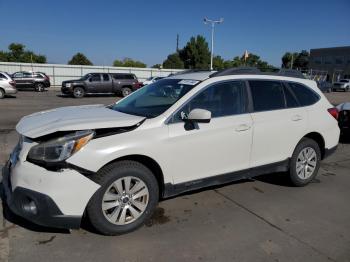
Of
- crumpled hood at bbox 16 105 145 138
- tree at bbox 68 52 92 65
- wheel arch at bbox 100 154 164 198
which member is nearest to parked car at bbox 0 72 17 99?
crumpled hood at bbox 16 105 145 138

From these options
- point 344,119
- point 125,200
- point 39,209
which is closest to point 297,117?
point 125,200

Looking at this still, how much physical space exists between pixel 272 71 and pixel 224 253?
2898 mm

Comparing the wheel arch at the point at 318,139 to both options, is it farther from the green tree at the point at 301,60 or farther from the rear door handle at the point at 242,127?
the green tree at the point at 301,60

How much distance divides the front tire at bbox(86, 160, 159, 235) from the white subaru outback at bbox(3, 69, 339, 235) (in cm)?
1

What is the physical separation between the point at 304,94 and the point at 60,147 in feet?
12.0

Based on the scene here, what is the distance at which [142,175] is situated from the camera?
3.64m

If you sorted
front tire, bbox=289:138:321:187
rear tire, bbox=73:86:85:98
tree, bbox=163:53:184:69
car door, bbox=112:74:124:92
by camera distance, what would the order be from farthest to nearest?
1. tree, bbox=163:53:184:69
2. car door, bbox=112:74:124:92
3. rear tire, bbox=73:86:85:98
4. front tire, bbox=289:138:321:187

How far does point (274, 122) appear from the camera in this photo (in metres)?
4.75

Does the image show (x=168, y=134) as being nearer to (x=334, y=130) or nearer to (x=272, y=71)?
(x=272, y=71)

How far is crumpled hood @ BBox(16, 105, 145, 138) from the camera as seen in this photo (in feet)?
11.3

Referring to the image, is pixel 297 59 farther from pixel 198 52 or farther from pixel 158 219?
pixel 158 219

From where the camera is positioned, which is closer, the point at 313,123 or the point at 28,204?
the point at 28,204

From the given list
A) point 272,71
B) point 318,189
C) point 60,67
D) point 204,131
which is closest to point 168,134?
point 204,131

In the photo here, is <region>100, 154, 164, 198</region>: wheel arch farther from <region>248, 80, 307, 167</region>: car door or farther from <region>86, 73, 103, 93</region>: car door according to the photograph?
<region>86, 73, 103, 93</region>: car door
